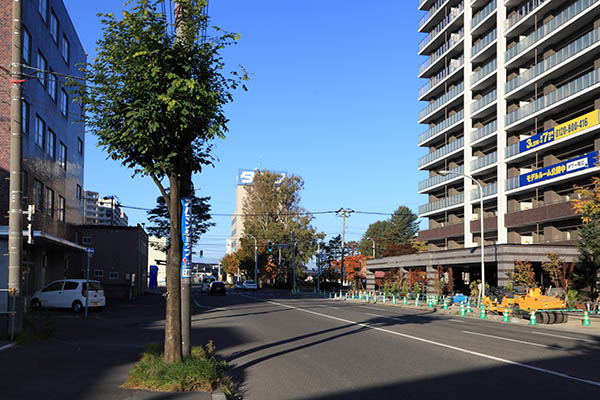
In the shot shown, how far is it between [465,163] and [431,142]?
11040mm

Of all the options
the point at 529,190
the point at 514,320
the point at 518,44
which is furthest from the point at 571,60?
the point at 514,320

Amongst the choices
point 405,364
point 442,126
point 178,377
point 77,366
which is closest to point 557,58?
point 442,126

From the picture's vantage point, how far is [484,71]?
55812 millimetres

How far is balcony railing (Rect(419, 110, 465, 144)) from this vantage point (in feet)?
198

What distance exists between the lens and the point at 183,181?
10336 mm

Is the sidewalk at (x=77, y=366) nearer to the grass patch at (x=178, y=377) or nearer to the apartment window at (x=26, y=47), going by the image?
the grass patch at (x=178, y=377)

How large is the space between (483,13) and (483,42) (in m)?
2.92

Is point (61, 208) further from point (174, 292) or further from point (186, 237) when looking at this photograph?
point (174, 292)

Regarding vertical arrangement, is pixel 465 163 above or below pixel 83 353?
above

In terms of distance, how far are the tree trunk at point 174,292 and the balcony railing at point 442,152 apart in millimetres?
53383

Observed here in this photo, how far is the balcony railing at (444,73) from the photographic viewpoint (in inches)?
2421

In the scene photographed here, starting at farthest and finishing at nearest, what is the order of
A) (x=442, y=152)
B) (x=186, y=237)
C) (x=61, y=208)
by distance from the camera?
1. (x=442, y=152)
2. (x=61, y=208)
3. (x=186, y=237)

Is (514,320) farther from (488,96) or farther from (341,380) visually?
(488,96)

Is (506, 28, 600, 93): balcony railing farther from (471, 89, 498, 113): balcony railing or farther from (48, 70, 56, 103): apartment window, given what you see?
(48, 70, 56, 103): apartment window
